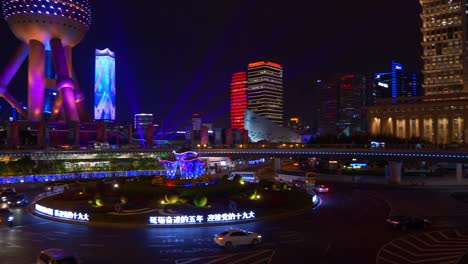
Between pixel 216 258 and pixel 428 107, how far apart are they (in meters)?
114

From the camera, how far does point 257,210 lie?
111 feet

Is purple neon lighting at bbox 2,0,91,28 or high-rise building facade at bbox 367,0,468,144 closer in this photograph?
purple neon lighting at bbox 2,0,91,28

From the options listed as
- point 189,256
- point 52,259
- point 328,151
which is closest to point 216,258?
point 189,256

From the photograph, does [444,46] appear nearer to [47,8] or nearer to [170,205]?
[47,8]

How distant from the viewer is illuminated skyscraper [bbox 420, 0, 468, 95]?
12019 cm

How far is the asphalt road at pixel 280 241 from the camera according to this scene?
70.1 feet

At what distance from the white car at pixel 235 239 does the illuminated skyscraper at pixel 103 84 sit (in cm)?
14275

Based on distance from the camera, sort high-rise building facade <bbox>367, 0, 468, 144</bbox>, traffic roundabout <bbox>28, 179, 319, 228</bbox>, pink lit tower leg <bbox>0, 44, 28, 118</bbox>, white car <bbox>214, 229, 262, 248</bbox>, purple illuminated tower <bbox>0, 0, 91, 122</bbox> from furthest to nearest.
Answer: high-rise building facade <bbox>367, 0, 468, 144</bbox> < pink lit tower leg <bbox>0, 44, 28, 118</bbox> < purple illuminated tower <bbox>0, 0, 91, 122</bbox> < traffic roundabout <bbox>28, 179, 319, 228</bbox> < white car <bbox>214, 229, 262, 248</bbox>

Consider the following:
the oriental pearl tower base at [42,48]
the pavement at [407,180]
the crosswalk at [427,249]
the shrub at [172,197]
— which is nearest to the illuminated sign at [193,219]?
the shrub at [172,197]

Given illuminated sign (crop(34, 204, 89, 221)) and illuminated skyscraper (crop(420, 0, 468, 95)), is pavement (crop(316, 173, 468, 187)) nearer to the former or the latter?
illuminated sign (crop(34, 204, 89, 221))

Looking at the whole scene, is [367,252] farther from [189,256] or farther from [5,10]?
Result: [5,10]

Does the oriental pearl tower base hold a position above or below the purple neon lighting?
below

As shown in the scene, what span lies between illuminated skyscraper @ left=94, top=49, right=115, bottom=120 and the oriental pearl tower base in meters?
44.9

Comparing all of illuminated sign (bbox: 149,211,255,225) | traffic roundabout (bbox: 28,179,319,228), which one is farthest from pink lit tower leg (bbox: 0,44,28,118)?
illuminated sign (bbox: 149,211,255,225)
